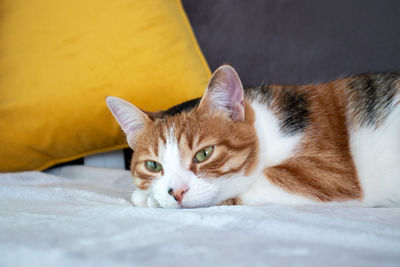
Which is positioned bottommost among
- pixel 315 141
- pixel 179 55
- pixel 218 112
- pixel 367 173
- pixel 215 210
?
pixel 215 210

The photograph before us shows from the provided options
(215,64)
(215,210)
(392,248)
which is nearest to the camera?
(392,248)

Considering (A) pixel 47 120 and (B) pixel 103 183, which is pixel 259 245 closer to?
(B) pixel 103 183

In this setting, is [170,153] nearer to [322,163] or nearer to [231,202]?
[231,202]

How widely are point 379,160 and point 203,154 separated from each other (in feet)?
2.03

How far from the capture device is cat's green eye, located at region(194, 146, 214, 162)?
106 cm

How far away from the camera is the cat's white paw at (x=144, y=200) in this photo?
41.6 inches

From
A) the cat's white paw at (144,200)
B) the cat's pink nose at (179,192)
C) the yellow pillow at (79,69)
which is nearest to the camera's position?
the cat's pink nose at (179,192)

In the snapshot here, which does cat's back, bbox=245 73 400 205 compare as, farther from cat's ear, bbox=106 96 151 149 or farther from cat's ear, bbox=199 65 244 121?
cat's ear, bbox=106 96 151 149

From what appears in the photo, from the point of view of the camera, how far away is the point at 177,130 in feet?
3.66

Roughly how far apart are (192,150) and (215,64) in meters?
0.81

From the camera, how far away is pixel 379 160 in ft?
3.73

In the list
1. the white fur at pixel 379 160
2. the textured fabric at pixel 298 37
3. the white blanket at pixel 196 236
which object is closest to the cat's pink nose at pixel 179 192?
the white blanket at pixel 196 236

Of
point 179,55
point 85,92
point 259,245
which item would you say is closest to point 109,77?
point 85,92

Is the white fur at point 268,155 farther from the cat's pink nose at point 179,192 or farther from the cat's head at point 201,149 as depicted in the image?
the cat's pink nose at point 179,192
